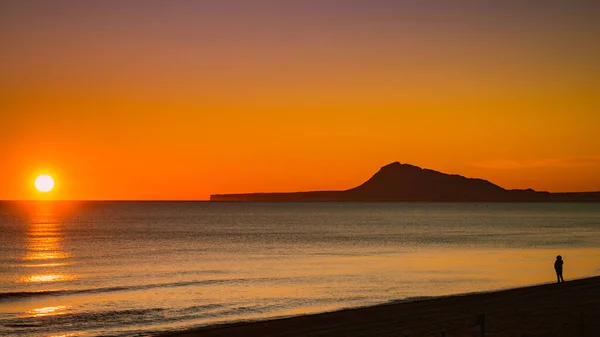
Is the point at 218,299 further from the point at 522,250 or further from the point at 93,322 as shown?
the point at 522,250

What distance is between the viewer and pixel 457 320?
105 ft

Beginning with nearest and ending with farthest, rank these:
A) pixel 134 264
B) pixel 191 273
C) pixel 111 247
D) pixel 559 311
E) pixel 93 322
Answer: pixel 559 311 → pixel 93 322 → pixel 191 273 → pixel 134 264 → pixel 111 247

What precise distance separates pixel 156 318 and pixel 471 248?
204ft

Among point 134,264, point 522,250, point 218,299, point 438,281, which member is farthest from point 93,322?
point 522,250

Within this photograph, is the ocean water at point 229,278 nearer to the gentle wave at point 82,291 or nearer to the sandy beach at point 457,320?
the gentle wave at point 82,291

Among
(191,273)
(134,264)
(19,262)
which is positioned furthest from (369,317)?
(19,262)

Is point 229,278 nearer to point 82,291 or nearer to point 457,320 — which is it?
point 82,291

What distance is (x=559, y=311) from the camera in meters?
33.6

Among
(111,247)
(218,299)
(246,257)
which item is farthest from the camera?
(111,247)

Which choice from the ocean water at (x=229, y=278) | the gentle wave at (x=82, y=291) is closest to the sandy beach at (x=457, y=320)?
the ocean water at (x=229, y=278)

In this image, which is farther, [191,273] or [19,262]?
[19,262]

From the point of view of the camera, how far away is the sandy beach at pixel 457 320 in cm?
2902

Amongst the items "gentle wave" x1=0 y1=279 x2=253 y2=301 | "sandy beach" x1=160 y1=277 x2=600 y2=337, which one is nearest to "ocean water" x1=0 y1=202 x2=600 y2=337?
"gentle wave" x1=0 y1=279 x2=253 y2=301

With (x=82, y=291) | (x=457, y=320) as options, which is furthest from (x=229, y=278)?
(x=457, y=320)
